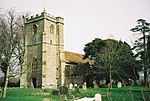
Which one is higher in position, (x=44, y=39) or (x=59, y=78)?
(x=44, y=39)

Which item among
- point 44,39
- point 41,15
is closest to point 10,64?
point 44,39

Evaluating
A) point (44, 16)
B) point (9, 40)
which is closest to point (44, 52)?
point (44, 16)

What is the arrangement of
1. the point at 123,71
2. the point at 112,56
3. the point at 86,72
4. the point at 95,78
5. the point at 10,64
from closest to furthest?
the point at 10,64
the point at 112,56
the point at 123,71
the point at 95,78
the point at 86,72

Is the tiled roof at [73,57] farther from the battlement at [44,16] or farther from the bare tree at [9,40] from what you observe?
the bare tree at [9,40]

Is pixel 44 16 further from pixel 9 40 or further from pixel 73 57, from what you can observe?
pixel 9 40

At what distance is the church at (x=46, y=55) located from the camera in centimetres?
1980

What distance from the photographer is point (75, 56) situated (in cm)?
2516

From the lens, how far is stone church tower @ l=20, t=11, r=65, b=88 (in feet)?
64.9

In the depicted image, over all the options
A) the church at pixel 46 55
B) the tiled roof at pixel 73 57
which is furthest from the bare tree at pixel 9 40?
the tiled roof at pixel 73 57

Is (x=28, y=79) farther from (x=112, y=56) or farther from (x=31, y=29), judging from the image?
(x=112, y=56)

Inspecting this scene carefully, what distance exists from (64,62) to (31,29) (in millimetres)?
5281

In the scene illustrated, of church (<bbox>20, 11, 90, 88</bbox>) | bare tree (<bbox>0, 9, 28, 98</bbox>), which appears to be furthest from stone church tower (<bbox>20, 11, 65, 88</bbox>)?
bare tree (<bbox>0, 9, 28, 98</bbox>)

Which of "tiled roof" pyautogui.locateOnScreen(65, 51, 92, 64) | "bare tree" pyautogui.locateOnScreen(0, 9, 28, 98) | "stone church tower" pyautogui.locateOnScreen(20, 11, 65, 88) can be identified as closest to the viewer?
"bare tree" pyautogui.locateOnScreen(0, 9, 28, 98)

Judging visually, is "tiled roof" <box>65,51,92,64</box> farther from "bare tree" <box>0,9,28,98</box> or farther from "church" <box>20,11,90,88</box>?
"bare tree" <box>0,9,28,98</box>
